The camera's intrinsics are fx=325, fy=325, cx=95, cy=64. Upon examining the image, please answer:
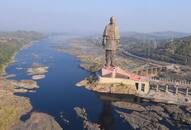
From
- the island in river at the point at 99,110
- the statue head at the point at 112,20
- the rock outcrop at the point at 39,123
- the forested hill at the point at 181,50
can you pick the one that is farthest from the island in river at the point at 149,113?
the forested hill at the point at 181,50

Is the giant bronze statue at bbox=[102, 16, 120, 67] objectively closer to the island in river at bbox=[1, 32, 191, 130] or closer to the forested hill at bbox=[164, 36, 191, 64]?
the island in river at bbox=[1, 32, 191, 130]

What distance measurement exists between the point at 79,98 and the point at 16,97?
12.9 m

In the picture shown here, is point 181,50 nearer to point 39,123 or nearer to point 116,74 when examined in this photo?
point 116,74

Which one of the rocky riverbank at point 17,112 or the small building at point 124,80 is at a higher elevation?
the small building at point 124,80

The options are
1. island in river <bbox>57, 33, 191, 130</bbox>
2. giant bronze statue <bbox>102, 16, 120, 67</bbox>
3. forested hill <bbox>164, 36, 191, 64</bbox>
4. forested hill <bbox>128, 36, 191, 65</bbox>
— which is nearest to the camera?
island in river <bbox>57, 33, 191, 130</bbox>

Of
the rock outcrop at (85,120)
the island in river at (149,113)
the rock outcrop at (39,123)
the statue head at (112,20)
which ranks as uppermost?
the statue head at (112,20)

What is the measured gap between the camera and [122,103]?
210 feet

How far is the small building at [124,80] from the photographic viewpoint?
7269 cm

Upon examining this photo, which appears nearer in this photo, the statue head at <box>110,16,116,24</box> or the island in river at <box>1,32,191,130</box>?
the island in river at <box>1,32,191,130</box>

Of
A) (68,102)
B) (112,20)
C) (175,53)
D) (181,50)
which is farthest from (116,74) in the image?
(175,53)

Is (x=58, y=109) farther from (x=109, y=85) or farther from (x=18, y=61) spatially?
(x=18, y=61)

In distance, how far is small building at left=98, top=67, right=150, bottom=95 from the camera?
7269 centimetres

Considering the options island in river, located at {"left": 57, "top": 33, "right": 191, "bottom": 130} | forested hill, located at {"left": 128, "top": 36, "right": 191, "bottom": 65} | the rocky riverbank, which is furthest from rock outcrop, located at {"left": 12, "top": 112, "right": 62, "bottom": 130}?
forested hill, located at {"left": 128, "top": 36, "right": 191, "bottom": 65}

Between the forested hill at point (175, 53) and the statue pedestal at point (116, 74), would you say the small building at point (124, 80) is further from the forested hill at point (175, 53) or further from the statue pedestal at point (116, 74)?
the forested hill at point (175, 53)
